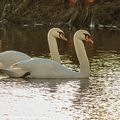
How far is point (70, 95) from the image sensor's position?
11.1m

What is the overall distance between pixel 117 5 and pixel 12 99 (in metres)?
25.8

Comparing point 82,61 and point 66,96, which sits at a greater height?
point 82,61

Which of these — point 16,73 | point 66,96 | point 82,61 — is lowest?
point 66,96

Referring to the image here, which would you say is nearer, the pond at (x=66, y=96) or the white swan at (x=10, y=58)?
the pond at (x=66, y=96)

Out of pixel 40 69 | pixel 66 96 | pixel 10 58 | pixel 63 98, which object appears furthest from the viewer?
pixel 10 58

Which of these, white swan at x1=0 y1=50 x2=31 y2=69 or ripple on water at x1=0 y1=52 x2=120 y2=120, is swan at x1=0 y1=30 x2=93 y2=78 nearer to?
ripple on water at x1=0 y1=52 x2=120 y2=120

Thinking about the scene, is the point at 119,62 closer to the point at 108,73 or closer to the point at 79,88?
the point at 108,73

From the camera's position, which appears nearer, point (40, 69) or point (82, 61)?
point (40, 69)

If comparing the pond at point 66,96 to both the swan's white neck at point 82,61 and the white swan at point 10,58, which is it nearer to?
the swan's white neck at point 82,61

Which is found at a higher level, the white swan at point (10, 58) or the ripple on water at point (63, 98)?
the white swan at point (10, 58)

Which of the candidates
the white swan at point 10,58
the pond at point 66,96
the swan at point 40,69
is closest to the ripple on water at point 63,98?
the pond at point 66,96

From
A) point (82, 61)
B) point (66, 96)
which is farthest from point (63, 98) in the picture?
point (82, 61)

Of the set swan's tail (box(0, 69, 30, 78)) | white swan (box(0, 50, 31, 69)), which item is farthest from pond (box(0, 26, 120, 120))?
white swan (box(0, 50, 31, 69))

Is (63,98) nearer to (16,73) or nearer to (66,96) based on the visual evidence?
(66,96)
